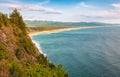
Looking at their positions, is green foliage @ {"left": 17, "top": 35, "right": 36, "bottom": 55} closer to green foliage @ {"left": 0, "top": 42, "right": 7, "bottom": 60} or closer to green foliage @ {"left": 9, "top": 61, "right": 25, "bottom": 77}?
green foliage @ {"left": 0, "top": 42, "right": 7, "bottom": 60}

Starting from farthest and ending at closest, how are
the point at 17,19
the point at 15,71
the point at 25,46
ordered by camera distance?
the point at 17,19 < the point at 25,46 < the point at 15,71

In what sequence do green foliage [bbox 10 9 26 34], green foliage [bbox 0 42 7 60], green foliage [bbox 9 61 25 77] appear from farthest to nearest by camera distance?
green foliage [bbox 10 9 26 34] < green foliage [bbox 0 42 7 60] < green foliage [bbox 9 61 25 77]

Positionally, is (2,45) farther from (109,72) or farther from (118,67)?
(118,67)

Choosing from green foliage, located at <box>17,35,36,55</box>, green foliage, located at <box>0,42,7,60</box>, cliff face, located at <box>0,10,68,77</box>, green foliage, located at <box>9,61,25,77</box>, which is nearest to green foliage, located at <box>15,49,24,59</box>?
cliff face, located at <box>0,10,68,77</box>

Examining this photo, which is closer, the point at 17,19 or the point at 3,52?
the point at 3,52

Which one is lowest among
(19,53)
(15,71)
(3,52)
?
(15,71)

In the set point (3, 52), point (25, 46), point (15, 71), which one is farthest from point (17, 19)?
point (15, 71)

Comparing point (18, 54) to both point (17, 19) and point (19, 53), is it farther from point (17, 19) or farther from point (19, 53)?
point (17, 19)

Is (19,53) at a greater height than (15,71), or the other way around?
(19,53)
